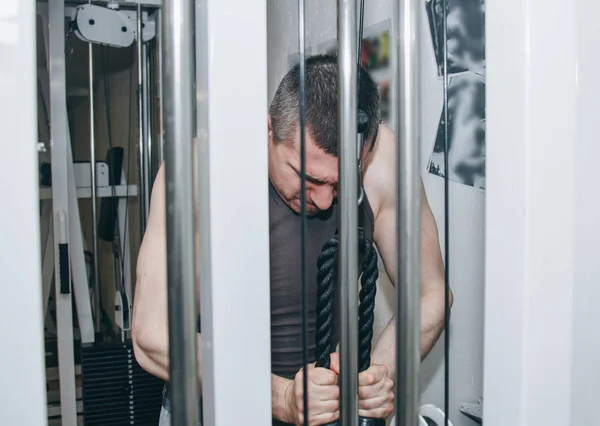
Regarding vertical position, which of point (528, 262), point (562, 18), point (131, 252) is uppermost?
point (562, 18)

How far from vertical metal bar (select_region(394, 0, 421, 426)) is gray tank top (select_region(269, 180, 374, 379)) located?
0.10 m

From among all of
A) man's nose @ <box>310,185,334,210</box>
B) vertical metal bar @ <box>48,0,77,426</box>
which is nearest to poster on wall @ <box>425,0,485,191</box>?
man's nose @ <box>310,185,334,210</box>

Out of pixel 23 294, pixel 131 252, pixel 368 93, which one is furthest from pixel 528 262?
pixel 131 252

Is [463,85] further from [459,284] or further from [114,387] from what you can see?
[114,387]

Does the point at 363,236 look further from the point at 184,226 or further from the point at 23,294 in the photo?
the point at 23,294

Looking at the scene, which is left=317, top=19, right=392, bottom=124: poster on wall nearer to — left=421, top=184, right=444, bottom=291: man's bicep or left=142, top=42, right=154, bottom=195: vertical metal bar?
left=421, top=184, right=444, bottom=291: man's bicep

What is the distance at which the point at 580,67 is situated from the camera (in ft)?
2.37

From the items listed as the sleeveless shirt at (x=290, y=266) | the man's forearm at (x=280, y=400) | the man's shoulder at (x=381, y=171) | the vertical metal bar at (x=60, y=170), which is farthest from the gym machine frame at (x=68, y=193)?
the man's forearm at (x=280, y=400)

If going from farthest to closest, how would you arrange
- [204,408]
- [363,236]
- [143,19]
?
1. [143,19]
2. [363,236]
3. [204,408]

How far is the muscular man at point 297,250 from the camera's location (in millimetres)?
734

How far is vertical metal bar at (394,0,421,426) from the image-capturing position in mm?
621

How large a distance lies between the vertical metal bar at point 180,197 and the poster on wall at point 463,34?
52 centimetres

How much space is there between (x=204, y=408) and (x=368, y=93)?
1.45 feet

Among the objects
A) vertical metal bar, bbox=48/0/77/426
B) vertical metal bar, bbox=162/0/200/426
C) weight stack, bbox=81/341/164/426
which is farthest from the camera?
weight stack, bbox=81/341/164/426
